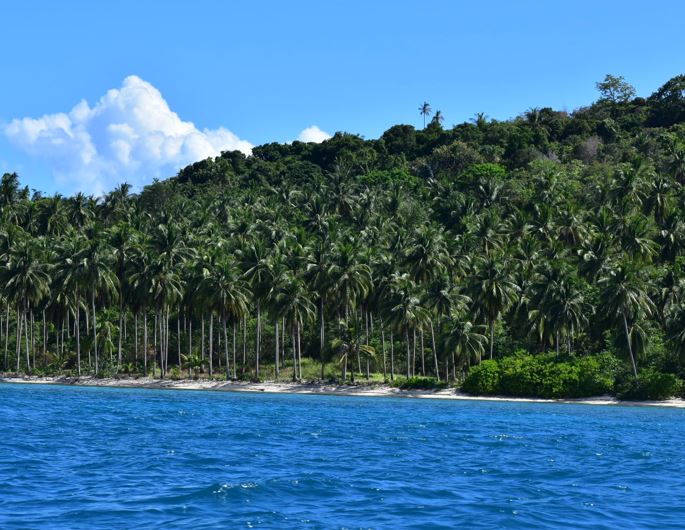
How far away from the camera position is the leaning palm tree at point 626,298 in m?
82.9

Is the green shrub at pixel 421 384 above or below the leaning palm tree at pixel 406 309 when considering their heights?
below

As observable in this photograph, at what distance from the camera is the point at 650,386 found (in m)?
80.0

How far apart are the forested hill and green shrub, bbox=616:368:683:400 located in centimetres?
97

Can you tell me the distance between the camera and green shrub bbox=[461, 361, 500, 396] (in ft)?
285

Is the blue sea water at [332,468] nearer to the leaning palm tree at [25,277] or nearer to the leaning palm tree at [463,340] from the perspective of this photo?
the leaning palm tree at [463,340]

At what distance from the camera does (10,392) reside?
265ft

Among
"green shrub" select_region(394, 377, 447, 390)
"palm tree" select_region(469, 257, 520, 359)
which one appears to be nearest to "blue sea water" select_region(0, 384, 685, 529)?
"green shrub" select_region(394, 377, 447, 390)

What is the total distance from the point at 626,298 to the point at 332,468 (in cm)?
5350

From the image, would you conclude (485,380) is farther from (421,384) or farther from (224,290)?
(224,290)

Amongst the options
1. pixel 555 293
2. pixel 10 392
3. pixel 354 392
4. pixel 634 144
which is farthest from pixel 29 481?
pixel 634 144

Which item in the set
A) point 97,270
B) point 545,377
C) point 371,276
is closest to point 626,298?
point 545,377

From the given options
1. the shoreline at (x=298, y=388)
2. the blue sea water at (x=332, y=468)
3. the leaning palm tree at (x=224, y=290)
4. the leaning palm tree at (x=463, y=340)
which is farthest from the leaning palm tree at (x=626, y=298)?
the leaning palm tree at (x=224, y=290)

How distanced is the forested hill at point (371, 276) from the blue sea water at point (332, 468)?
2716 cm

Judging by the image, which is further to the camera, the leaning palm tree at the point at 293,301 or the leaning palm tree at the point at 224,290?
the leaning palm tree at the point at 224,290
